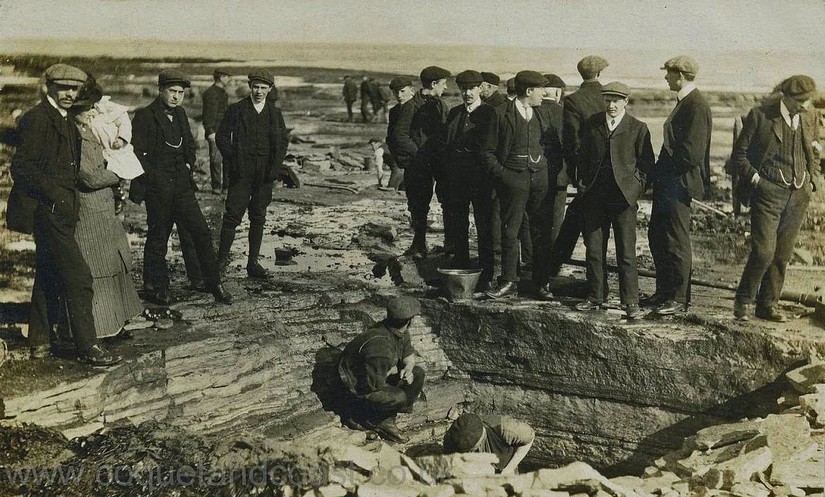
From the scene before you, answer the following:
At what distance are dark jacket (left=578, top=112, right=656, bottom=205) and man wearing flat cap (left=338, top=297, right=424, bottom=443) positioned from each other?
181 centimetres

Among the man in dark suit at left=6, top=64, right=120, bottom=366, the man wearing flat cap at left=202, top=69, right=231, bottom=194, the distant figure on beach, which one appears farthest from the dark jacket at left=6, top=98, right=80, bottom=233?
the distant figure on beach

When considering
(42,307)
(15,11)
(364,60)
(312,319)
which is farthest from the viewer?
(364,60)

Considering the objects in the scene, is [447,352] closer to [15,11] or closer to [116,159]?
[116,159]

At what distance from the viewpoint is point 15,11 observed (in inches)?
242

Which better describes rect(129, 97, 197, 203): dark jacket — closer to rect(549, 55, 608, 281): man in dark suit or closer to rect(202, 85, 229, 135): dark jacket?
rect(202, 85, 229, 135): dark jacket

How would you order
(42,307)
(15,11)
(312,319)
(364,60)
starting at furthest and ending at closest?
(364,60) → (312,319) → (15,11) → (42,307)

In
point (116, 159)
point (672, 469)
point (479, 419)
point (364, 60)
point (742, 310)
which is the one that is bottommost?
point (672, 469)

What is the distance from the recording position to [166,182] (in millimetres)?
6238

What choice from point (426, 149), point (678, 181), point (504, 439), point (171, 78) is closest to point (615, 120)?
point (678, 181)

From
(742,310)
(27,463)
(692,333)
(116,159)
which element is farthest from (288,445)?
(742,310)

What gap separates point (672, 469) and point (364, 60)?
416cm

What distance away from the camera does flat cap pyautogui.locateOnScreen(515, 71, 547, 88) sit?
250 inches

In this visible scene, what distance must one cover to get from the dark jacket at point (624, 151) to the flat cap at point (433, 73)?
1.28 metres

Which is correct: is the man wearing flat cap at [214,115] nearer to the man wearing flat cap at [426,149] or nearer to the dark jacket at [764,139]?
the man wearing flat cap at [426,149]
